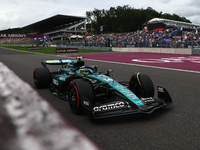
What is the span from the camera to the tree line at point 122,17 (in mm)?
90812

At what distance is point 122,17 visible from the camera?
100m

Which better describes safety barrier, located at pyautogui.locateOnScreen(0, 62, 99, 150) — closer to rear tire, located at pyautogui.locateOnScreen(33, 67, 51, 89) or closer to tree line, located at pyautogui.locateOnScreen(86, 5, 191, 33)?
rear tire, located at pyautogui.locateOnScreen(33, 67, 51, 89)

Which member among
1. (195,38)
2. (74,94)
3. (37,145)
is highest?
(195,38)

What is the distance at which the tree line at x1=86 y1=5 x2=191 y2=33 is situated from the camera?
3575 inches

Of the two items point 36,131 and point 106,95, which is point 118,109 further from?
point 36,131

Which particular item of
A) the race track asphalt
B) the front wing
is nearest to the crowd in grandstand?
the race track asphalt

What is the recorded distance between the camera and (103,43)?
32156 millimetres

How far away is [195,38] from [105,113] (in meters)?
21.5

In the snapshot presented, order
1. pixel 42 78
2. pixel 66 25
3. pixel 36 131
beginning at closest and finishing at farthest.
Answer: pixel 36 131 → pixel 42 78 → pixel 66 25

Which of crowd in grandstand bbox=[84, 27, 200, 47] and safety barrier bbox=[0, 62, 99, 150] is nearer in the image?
safety barrier bbox=[0, 62, 99, 150]

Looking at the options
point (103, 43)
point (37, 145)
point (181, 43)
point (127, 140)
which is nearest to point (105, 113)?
point (127, 140)

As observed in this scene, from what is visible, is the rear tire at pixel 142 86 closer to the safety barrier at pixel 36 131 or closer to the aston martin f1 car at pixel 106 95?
the aston martin f1 car at pixel 106 95

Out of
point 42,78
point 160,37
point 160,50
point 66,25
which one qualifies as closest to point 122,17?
point 66,25

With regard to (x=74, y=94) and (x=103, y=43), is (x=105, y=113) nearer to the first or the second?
(x=74, y=94)
